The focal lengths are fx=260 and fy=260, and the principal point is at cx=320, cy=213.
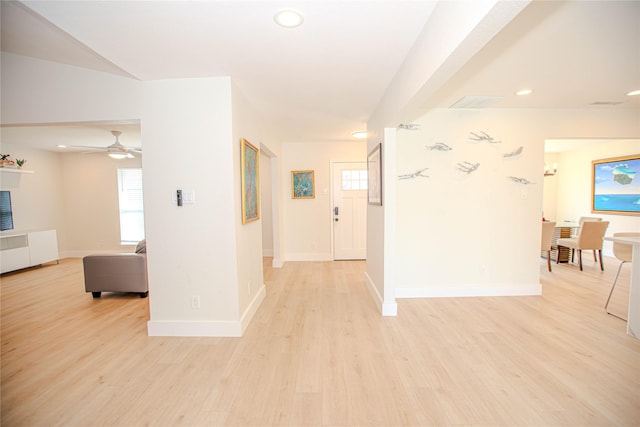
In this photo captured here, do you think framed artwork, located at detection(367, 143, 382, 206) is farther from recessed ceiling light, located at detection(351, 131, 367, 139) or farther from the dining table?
the dining table

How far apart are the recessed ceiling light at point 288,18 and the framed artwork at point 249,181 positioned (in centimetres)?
118

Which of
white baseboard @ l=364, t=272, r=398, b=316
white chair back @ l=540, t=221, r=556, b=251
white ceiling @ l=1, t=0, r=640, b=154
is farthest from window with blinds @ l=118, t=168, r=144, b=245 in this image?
white chair back @ l=540, t=221, r=556, b=251

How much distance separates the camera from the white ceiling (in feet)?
4.94

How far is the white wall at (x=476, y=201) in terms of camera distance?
10.7 ft

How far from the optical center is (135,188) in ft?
19.2

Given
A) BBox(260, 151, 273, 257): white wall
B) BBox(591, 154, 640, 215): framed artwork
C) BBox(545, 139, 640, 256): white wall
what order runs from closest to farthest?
BBox(591, 154, 640, 215): framed artwork, BBox(545, 139, 640, 256): white wall, BBox(260, 151, 273, 257): white wall

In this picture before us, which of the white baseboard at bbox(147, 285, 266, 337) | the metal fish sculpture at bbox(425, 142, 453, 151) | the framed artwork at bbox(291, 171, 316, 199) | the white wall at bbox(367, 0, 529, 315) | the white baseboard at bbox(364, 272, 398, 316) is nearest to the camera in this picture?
the white wall at bbox(367, 0, 529, 315)

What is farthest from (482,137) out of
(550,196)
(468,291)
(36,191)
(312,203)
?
(36,191)

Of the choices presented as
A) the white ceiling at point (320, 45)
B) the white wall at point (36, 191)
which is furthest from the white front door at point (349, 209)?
the white wall at point (36, 191)

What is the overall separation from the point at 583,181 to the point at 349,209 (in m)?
5.14

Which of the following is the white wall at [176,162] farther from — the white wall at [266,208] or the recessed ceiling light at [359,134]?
the white wall at [266,208]

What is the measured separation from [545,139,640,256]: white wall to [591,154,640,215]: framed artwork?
0.36 feet

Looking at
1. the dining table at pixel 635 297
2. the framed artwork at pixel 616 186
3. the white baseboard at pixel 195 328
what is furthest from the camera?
the framed artwork at pixel 616 186

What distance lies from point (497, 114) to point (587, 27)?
1605mm
